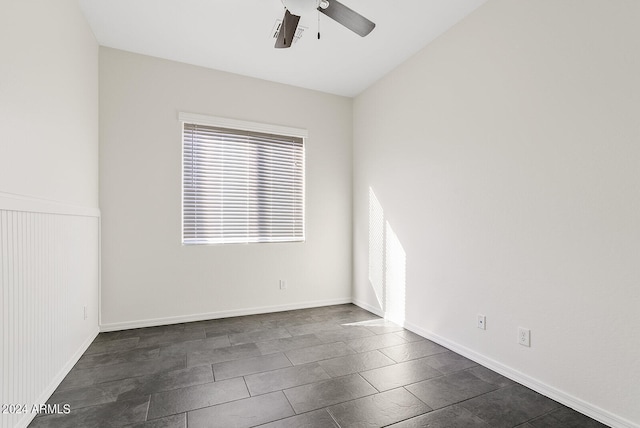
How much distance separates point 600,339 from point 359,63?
3.06 meters

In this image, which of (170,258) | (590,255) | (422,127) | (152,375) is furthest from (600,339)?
(170,258)

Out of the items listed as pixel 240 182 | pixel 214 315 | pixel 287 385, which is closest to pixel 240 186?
pixel 240 182

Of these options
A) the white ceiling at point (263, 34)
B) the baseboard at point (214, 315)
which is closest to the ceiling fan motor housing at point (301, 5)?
the white ceiling at point (263, 34)

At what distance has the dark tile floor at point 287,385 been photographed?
175 centimetres

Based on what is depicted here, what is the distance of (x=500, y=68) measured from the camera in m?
2.34

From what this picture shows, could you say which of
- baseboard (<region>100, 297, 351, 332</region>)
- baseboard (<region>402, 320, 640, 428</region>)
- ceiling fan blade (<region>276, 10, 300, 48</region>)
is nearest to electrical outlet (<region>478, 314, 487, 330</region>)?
baseboard (<region>402, 320, 640, 428</region>)

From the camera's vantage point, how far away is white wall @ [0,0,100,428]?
151 centimetres

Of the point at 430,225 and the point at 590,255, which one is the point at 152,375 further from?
the point at 590,255

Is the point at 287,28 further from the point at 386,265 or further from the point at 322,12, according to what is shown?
the point at 386,265

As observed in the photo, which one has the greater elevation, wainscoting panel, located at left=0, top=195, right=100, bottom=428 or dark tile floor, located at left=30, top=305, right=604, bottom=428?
wainscoting panel, located at left=0, top=195, right=100, bottom=428

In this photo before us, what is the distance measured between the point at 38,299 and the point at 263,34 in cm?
265

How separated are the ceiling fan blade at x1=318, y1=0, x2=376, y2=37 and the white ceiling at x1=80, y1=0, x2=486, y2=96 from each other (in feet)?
1.37

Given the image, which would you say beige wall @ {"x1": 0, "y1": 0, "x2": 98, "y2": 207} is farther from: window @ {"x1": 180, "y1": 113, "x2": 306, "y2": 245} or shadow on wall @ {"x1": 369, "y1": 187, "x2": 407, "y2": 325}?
shadow on wall @ {"x1": 369, "y1": 187, "x2": 407, "y2": 325}

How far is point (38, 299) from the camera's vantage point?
1.81 m
